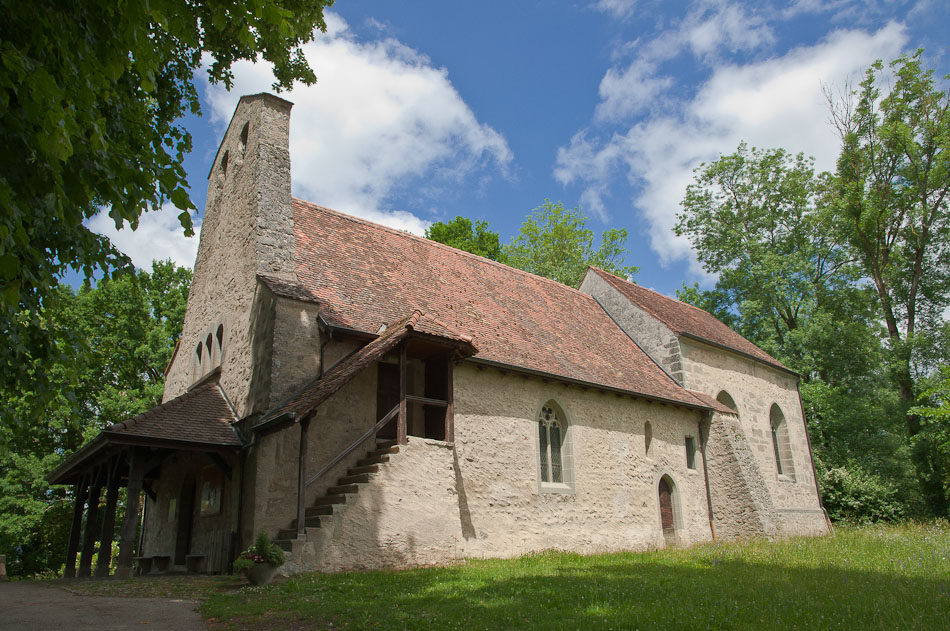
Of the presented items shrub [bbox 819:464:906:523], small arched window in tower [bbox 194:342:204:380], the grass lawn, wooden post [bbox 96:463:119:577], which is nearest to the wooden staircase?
the grass lawn

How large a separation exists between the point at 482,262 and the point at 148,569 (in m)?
11.7

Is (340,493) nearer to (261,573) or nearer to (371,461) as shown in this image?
(371,461)

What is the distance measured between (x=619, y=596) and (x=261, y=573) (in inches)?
198

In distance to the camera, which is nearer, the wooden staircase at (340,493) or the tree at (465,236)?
the wooden staircase at (340,493)

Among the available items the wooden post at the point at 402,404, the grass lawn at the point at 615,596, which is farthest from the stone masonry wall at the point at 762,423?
the wooden post at the point at 402,404

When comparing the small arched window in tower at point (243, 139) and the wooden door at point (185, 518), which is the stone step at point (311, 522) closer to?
the wooden door at point (185, 518)

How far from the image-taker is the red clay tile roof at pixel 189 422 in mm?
10289

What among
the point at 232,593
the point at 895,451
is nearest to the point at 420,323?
the point at 232,593

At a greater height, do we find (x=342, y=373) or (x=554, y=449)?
(x=342, y=373)

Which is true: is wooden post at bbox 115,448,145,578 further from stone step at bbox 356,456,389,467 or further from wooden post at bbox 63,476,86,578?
stone step at bbox 356,456,389,467

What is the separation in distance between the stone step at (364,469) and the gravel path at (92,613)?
11.4 feet

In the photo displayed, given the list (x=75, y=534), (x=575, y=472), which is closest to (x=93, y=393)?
(x=75, y=534)

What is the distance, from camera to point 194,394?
12.9m

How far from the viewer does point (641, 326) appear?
67.4 ft
